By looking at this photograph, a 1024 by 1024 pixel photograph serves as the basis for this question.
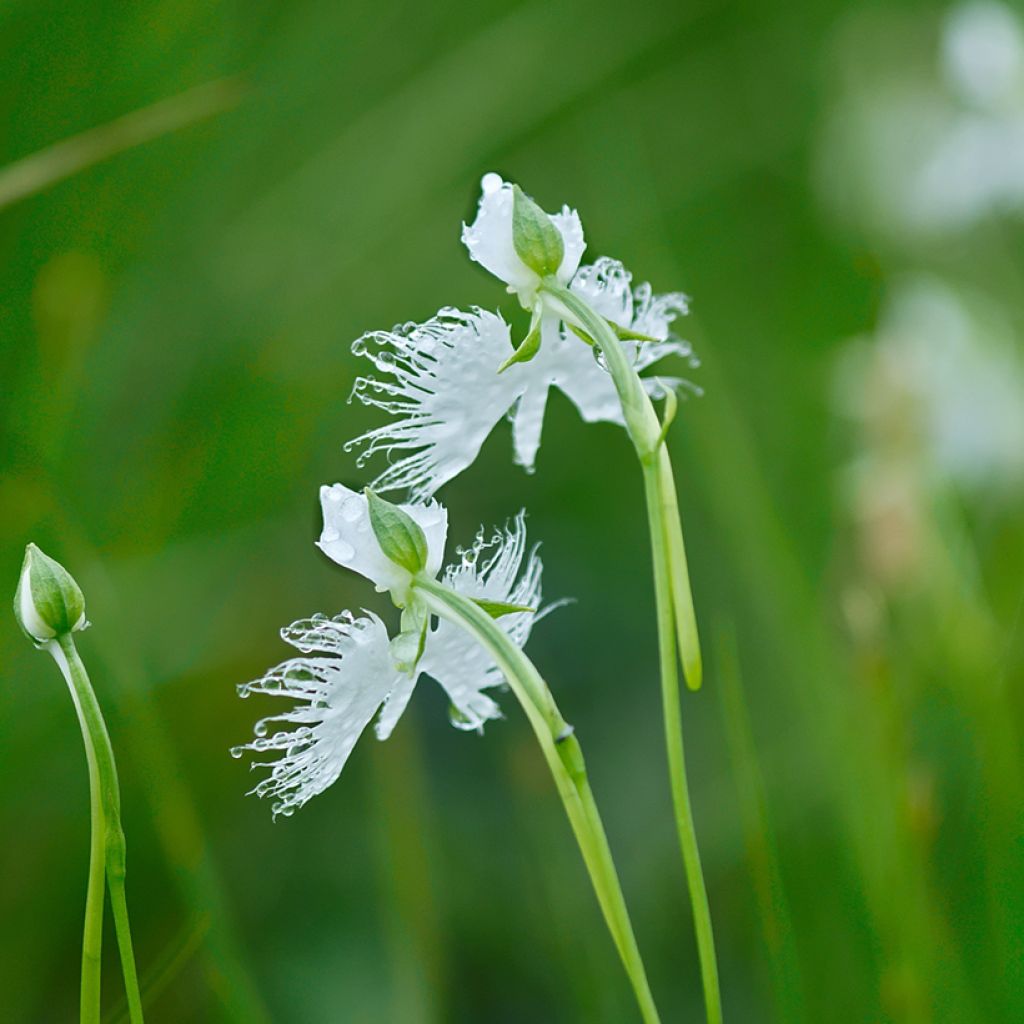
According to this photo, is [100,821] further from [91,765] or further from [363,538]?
[363,538]

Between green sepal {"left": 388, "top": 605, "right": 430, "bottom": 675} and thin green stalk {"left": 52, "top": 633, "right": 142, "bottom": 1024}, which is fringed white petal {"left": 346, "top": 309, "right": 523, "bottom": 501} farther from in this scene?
thin green stalk {"left": 52, "top": 633, "right": 142, "bottom": 1024}

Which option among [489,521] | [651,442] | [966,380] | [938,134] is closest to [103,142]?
[651,442]

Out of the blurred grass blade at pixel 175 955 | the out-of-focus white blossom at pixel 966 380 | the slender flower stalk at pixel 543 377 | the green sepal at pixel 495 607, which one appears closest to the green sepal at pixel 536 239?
the slender flower stalk at pixel 543 377

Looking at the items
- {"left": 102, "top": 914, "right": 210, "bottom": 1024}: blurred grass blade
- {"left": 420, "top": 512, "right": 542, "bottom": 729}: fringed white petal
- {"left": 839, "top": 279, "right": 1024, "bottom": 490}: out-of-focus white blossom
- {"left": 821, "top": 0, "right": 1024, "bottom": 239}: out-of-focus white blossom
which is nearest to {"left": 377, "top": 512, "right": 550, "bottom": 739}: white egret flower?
{"left": 420, "top": 512, "right": 542, "bottom": 729}: fringed white petal

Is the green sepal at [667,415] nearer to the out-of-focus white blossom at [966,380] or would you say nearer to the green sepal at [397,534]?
the green sepal at [397,534]

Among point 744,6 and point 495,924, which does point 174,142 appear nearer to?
point 495,924

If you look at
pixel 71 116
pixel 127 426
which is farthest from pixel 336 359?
pixel 71 116
